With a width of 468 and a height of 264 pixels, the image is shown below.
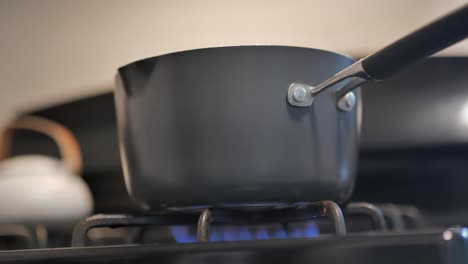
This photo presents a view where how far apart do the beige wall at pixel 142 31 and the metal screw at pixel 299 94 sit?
30 centimetres

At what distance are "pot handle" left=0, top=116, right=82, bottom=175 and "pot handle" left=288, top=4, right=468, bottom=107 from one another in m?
0.66

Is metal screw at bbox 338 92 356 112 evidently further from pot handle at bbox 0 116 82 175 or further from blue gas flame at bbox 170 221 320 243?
pot handle at bbox 0 116 82 175

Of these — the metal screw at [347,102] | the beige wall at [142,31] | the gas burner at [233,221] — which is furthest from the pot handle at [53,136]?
the metal screw at [347,102]

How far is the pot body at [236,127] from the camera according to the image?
506 mm

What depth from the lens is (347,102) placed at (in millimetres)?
551

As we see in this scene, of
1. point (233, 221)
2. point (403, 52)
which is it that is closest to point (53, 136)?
point (233, 221)

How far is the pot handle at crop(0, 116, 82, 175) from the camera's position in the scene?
3.52 feet

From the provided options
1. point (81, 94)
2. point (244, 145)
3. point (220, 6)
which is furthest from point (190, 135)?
point (81, 94)

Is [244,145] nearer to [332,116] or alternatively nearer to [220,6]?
[332,116]

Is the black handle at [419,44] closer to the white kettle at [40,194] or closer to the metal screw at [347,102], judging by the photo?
the metal screw at [347,102]

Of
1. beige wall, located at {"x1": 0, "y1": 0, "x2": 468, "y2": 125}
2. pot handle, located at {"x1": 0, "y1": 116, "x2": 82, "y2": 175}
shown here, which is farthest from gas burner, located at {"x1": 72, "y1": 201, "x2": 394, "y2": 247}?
pot handle, located at {"x1": 0, "y1": 116, "x2": 82, "y2": 175}

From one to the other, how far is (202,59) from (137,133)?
10 centimetres

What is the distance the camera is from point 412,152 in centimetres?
86

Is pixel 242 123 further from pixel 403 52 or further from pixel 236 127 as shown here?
pixel 403 52
